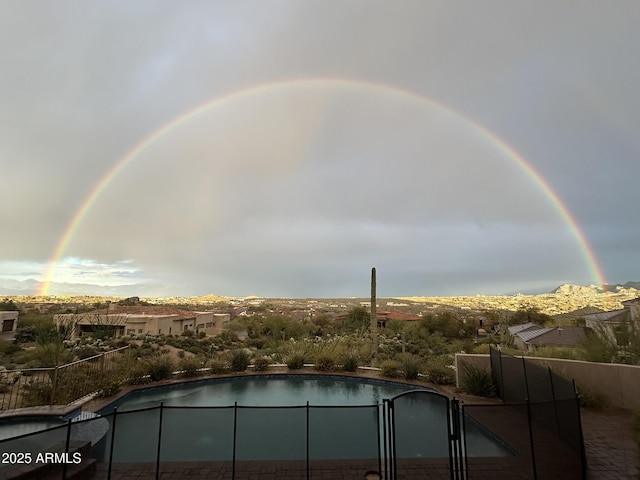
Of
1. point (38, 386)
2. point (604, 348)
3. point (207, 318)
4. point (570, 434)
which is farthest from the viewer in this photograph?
point (207, 318)

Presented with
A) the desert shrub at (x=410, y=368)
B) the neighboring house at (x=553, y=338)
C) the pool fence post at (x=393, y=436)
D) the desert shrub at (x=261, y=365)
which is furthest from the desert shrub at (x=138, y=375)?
the neighboring house at (x=553, y=338)

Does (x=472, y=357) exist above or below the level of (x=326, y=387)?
above

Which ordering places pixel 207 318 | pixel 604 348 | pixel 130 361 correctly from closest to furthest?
pixel 604 348, pixel 130 361, pixel 207 318

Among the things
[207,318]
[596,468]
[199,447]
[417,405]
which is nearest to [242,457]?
[199,447]

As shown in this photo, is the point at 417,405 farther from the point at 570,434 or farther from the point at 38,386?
the point at 38,386

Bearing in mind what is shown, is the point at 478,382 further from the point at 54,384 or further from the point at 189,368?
the point at 54,384

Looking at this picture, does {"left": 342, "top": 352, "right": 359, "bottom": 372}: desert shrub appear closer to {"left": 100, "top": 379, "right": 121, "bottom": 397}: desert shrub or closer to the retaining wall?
the retaining wall

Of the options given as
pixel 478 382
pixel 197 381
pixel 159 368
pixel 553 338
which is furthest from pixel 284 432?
pixel 553 338

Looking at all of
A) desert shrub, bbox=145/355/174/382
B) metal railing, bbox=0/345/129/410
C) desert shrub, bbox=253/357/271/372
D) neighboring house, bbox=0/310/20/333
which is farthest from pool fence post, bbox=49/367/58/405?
neighboring house, bbox=0/310/20/333
